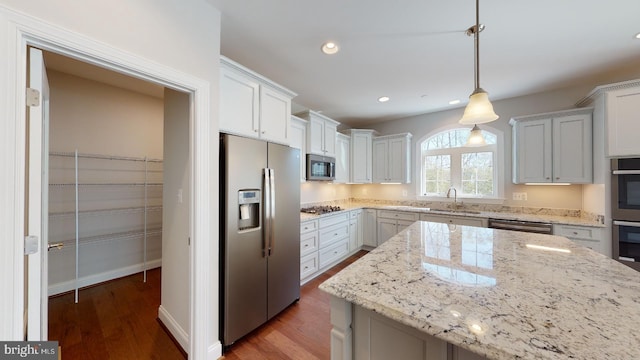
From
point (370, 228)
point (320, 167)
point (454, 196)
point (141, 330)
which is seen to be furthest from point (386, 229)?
point (141, 330)

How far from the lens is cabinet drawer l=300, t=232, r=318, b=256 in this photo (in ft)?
9.77

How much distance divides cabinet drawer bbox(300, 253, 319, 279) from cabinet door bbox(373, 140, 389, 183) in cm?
220

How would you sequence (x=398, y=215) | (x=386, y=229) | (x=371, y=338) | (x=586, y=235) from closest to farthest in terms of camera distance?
(x=371, y=338) < (x=586, y=235) < (x=398, y=215) < (x=386, y=229)

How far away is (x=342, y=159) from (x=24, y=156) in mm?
3813

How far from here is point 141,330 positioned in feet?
6.74

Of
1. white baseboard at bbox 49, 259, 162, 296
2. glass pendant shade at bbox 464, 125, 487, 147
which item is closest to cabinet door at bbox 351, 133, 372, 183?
glass pendant shade at bbox 464, 125, 487, 147

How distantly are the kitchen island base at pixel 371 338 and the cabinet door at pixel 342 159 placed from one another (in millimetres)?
3278

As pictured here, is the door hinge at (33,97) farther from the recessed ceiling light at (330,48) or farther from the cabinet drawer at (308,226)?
the cabinet drawer at (308,226)

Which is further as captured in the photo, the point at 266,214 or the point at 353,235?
the point at 353,235

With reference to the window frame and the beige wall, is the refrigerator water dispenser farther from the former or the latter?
the window frame

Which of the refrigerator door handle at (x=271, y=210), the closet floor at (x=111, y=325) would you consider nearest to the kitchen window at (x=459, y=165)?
Result: the refrigerator door handle at (x=271, y=210)

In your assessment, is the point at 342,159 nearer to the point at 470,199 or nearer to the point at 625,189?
the point at 470,199

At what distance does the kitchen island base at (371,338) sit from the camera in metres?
0.88

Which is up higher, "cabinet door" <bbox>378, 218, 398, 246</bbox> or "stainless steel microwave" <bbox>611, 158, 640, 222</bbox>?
"stainless steel microwave" <bbox>611, 158, 640, 222</bbox>
